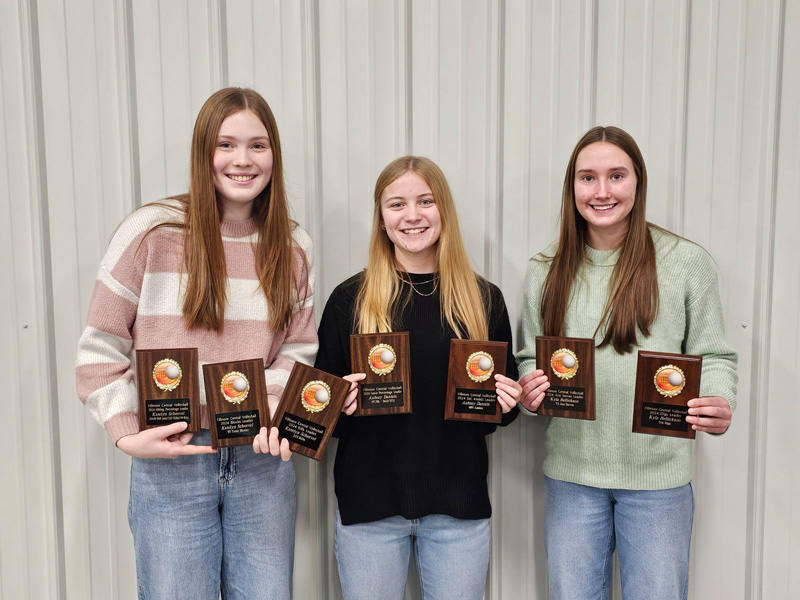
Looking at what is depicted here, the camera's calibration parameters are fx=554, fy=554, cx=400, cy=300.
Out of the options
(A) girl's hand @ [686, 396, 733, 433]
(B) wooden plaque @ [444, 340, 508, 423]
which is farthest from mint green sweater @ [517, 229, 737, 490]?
(B) wooden plaque @ [444, 340, 508, 423]

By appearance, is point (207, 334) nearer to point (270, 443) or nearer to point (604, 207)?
point (270, 443)

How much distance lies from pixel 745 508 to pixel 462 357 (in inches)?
58.8

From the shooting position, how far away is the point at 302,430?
1583 mm

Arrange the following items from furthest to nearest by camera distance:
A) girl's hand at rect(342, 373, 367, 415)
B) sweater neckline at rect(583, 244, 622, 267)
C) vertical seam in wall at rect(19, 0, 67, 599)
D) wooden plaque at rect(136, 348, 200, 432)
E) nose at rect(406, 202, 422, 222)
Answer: vertical seam in wall at rect(19, 0, 67, 599) < sweater neckline at rect(583, 244, 622, 267) < nose at rect(406, 202, 422, 222) < girl's hand at rect(342, 373, 367, 415) < wooden plaque at rect(136, 348, 200, 432)

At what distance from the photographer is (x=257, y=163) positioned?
1663 millimetres

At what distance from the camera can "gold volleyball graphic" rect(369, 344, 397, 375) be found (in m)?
1.62

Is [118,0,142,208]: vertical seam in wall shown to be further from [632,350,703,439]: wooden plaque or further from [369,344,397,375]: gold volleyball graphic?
[632,350,703,439]: wooden plaque

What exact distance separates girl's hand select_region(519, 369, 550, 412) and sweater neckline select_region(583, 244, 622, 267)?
446 mm

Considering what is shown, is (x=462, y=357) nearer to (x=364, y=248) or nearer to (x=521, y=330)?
(x=521, y=330)

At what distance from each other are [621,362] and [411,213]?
0.82m

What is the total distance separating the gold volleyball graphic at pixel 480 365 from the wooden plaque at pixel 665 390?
43 centimetres

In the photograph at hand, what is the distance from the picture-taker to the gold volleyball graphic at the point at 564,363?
→ 165cm

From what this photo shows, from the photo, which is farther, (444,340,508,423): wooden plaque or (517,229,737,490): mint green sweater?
(517,229,737,490): mint green sweater

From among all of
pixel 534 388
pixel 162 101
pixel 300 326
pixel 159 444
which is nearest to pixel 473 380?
pixel 534 388
